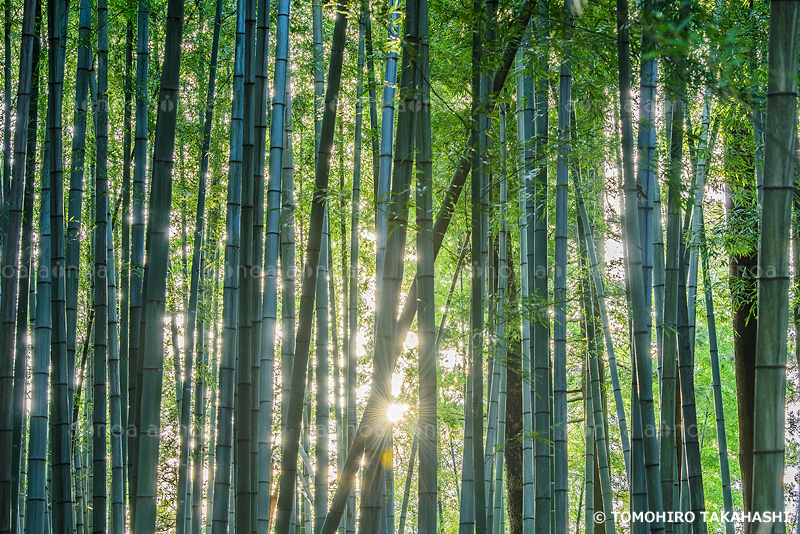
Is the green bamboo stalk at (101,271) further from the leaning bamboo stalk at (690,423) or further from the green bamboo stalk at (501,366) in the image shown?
the leaning bamboo stalk at (690,423)

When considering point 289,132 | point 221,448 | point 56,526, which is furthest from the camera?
point 289,132

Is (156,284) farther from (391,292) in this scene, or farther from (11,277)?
(11,277)

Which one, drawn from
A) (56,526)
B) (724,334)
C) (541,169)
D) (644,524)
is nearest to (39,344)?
(56,526)

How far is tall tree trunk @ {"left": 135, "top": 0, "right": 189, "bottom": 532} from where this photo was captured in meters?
2.16

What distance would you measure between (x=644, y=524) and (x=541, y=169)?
66.9 inches

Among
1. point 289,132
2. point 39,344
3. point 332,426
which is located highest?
point 289,132

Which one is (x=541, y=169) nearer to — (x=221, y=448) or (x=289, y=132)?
(x=289, y=132)

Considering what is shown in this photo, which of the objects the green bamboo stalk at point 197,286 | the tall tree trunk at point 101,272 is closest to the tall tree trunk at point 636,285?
the green bamboo stalk at point 197,286

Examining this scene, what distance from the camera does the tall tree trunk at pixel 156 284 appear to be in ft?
7.10

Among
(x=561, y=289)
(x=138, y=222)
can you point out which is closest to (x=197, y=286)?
(x=138, y=222)

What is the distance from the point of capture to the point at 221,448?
2.93 meters

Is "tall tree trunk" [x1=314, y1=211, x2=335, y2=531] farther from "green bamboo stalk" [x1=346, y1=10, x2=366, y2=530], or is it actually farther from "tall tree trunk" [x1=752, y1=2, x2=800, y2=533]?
"tall tree trunk" [x1=752, y1=2, x2=800, y2=533]

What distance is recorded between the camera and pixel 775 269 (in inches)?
61.4

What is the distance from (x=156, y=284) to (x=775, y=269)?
65.3 inches
